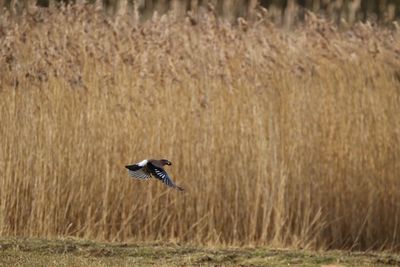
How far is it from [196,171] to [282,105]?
1141 mm

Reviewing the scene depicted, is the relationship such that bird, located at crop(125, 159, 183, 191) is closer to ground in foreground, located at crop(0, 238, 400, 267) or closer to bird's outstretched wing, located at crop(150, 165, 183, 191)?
bird's outstretched wing, located at crop(150, 165, 183, 191)

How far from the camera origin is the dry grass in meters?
9.88

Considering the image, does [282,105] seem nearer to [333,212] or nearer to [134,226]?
[333,212]

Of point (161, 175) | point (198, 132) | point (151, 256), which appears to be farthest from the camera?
point (198, 132)

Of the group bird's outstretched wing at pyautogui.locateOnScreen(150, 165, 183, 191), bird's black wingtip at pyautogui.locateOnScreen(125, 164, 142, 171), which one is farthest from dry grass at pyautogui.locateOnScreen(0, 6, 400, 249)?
bird's outstretched wing at pyautogui.locateOnScreen(150, 165, 183, 191)

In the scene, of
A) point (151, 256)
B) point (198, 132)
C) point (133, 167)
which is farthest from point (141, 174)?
point (198, 132)

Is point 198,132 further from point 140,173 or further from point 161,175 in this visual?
point 161,175

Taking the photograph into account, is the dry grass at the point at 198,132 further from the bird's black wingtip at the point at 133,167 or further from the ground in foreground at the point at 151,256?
the bird's black wingtip at the point at 133,167

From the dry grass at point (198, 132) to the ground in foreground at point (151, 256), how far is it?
109cm

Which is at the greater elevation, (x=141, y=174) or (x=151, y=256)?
(x=141, y=174)

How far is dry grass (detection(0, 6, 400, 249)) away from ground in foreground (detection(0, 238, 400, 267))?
1.09m

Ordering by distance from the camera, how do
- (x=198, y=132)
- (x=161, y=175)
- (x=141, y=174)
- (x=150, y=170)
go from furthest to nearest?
(x=198, y=132), (x=141, y=174), (x=150, y=170), (x=161, y=175)

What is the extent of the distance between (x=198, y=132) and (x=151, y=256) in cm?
232

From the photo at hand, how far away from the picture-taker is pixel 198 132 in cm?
1024
